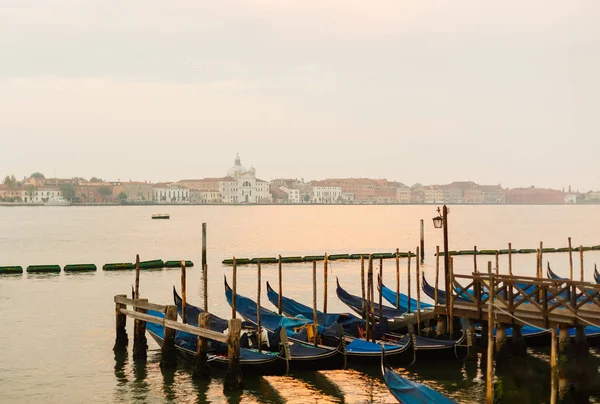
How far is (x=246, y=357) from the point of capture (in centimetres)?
1230

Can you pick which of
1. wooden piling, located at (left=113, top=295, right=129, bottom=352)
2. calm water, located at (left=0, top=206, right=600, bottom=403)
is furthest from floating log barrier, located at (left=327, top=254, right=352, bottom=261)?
wooden piling, located at (left=113, top=295, right=129, bottom=352)

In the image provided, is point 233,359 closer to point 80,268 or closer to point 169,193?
point 80,268

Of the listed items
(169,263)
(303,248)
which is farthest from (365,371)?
(303,248)

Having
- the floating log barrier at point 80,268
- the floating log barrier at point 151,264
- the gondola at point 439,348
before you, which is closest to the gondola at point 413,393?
the gondola at point 439,348

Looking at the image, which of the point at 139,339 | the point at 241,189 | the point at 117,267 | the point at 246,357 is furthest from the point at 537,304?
the point at 241,189

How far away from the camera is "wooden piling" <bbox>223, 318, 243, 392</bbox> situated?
1104 centimetres

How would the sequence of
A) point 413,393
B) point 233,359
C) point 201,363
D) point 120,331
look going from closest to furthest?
point 413,393 < point 233,359 < point 201,363 < point 120,331

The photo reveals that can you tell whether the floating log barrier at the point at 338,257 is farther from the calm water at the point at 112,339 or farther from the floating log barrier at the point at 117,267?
the floating log barrier at the point at 117,267

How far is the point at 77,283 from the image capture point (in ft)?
90.0

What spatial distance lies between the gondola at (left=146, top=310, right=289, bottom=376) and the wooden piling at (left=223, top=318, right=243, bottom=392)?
41cm

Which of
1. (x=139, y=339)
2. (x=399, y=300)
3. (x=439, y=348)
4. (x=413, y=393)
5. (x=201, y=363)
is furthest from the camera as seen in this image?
(x=399, y=300)

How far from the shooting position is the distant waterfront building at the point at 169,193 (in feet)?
647

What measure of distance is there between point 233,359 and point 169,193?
18852 cm

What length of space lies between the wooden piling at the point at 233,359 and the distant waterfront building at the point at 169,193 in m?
187
